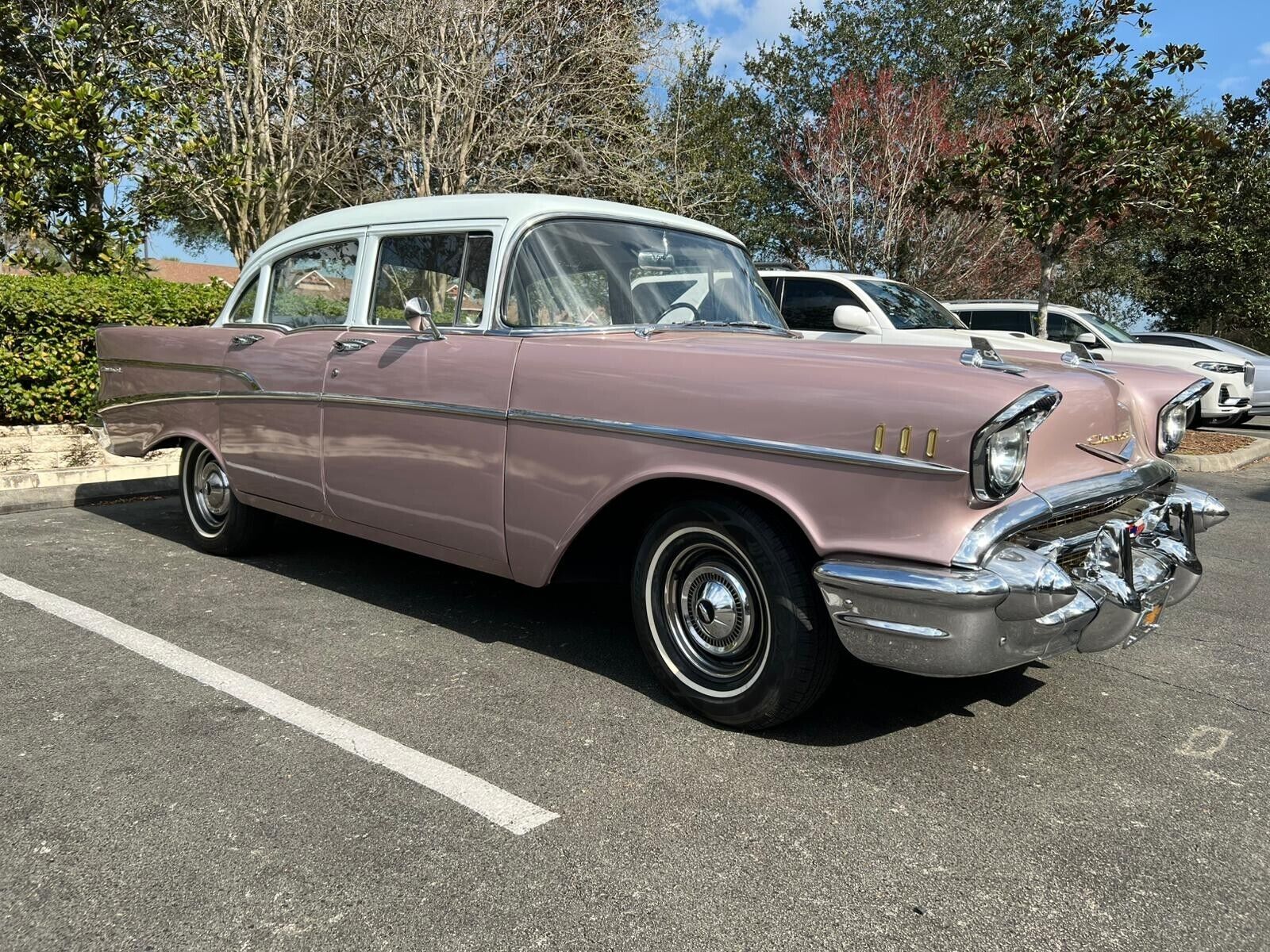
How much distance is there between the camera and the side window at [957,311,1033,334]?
1294 centimetres

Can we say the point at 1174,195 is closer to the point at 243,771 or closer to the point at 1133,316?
the point at 243,771

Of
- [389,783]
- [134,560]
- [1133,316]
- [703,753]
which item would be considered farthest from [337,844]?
[1133,316]

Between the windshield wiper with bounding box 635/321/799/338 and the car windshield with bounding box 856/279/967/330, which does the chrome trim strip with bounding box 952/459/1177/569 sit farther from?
the car windshield with bounding box 856/279/967/330

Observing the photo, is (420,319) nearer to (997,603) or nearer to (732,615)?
(732,615)

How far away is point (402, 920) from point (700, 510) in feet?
4.87

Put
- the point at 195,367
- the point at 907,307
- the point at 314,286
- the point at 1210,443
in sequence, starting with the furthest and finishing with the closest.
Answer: the point at 1210,443
the point at 907,307
the point at 195,367
the point at 314,286

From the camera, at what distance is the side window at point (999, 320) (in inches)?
509

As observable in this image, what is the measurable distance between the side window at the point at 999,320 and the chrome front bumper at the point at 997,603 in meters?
10.8

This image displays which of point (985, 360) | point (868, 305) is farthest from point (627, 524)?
point (868, 305)

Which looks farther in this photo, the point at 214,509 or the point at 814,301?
the point at 814,301

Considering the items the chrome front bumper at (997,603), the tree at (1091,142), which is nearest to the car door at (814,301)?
the tree at (1091,142)

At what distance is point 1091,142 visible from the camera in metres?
10.7

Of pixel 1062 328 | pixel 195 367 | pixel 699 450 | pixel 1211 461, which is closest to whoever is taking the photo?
pixel 699 450

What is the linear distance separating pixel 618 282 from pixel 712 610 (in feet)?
4.70
